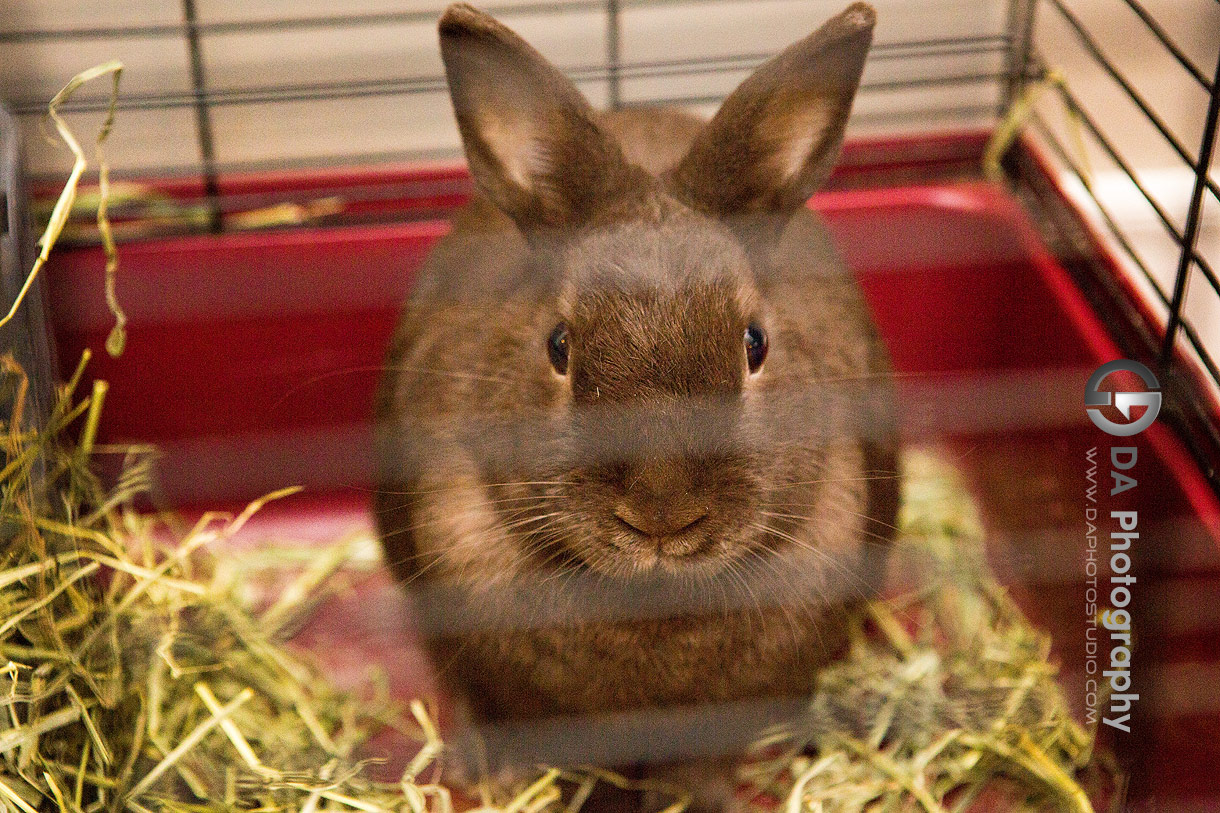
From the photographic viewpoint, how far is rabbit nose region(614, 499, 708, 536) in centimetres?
100

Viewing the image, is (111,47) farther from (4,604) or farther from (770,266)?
(770,266)

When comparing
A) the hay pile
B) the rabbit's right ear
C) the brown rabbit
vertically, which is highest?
the rabbit's right ear

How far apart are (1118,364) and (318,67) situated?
4.83 ft

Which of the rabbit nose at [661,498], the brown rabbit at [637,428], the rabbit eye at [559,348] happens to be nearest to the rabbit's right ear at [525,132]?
the brown rabbit at [637,428]

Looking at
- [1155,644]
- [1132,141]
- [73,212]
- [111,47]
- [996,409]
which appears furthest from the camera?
[1132,141]

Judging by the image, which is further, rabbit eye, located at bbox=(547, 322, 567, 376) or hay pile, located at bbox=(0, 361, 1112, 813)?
hay pile, located at bbox=(0, 361, 1112, 813)

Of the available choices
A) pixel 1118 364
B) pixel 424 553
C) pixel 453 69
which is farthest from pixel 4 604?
pixel 1118 364

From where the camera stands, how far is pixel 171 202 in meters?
1.97

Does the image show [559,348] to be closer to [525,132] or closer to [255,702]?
[525,132]

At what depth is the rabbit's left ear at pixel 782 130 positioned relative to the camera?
1116 mm

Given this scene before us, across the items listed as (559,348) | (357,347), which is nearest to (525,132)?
(559,348)

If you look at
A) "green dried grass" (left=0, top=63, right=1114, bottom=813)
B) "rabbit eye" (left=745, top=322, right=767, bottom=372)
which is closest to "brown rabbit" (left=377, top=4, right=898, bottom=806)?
"rabbit eye" (left=745, top=322, right=767, bottom=372)

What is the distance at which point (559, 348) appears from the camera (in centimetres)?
115

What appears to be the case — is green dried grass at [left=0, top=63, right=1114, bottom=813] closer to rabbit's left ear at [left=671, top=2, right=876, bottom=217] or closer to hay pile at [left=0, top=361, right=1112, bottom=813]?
hay pile at [left=0, top=361, right=1112, bottom=813]
